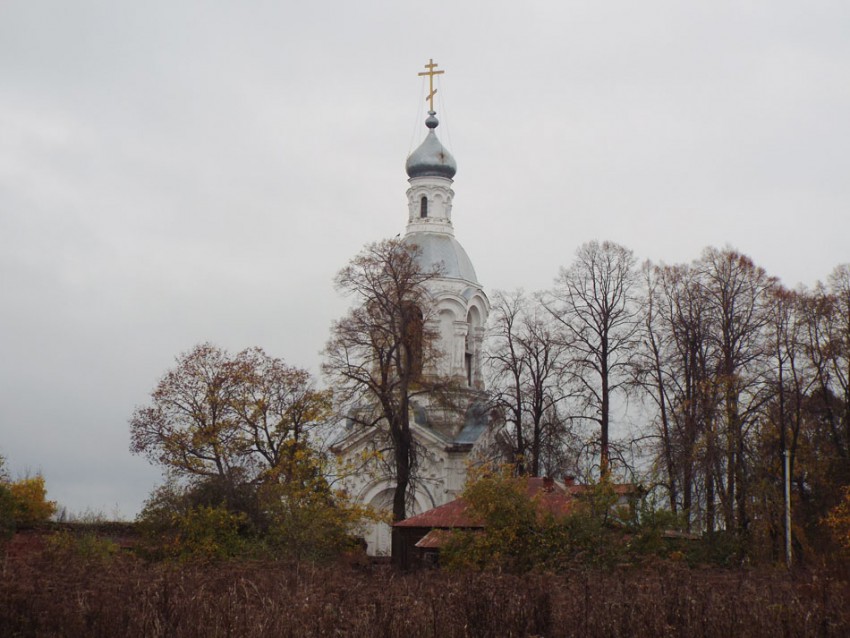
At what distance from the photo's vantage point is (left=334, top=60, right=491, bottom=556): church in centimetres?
4116

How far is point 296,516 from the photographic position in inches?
1057

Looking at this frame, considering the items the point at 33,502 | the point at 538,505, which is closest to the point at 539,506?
the point at 538,505

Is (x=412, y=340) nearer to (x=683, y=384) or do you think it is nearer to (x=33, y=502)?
(x=683, y=384)

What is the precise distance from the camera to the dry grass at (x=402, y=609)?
431 inches

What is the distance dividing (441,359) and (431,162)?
34.9ft

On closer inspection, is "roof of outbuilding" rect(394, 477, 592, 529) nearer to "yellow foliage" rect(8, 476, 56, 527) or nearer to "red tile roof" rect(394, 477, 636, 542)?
"red tile roof" rect(394, 477, 636, 542)

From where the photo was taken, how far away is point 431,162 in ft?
153

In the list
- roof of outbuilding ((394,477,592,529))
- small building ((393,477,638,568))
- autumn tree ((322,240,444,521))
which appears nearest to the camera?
small building ((393,477,638,568))

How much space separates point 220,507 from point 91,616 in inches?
621

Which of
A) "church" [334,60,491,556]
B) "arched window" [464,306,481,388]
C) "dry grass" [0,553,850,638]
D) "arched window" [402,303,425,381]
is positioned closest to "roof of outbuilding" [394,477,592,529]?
"arched window" [402,303,425,381]

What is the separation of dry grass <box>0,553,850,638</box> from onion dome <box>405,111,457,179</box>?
1330 inches

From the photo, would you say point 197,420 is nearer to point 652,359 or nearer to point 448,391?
point 448,391

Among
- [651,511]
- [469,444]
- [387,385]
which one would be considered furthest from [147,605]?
[469,444]

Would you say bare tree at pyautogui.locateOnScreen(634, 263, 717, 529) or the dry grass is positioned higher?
bare tree at pyautogui.locateOnScreen(634, 263, 717, 529)
